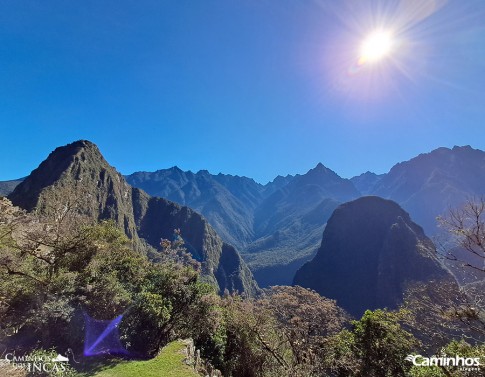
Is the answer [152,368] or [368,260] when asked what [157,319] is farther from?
[368,260]

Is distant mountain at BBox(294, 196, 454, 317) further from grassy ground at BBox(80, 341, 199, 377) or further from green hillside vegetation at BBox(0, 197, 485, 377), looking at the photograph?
grassy ground at BBox(80, 341, 199, 377)

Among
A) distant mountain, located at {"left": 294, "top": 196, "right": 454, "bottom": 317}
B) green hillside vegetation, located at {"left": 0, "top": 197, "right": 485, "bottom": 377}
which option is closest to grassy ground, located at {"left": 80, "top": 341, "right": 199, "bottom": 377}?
green hillside vegetation, located at {"left": 0, "top": 197, "right": 485, "bottom": 377}

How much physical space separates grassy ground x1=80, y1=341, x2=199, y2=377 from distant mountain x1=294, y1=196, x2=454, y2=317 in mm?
117895

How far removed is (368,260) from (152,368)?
16098 cm

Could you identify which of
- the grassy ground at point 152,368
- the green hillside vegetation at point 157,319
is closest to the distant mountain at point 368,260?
the green hillside vegetation at point 157,319

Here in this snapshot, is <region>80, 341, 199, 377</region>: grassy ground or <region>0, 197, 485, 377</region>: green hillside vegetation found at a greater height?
<region>0, 197, 485, 377</region>: green hillside vegetation

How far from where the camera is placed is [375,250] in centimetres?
15800

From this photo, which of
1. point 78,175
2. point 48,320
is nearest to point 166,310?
point 48,320

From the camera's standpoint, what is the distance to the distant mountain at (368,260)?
124250 millimetres

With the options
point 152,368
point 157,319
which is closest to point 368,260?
point 157,319

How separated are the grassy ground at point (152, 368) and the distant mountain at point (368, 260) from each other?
118 m

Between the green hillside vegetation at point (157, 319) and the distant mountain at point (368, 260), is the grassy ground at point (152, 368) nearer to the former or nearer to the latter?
the green hillside vegetation at point (157, 319)

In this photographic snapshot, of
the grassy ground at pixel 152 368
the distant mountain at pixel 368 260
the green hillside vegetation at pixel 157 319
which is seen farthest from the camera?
the distant mountain at pixel 368 260

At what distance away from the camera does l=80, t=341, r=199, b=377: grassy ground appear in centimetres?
1565
